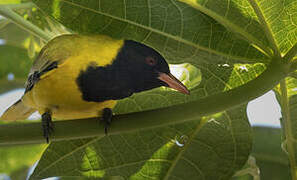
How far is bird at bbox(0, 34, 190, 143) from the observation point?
7.66ft

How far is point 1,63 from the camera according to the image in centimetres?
336

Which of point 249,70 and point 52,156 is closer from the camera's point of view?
point 249,70

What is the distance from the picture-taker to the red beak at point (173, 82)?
216cm

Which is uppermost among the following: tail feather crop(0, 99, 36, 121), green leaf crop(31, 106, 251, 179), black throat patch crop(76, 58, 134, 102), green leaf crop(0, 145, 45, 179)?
black throat patch crop(76, 58, 134, 102)

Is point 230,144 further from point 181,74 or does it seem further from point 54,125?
point 54,125

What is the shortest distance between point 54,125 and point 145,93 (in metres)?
0.71

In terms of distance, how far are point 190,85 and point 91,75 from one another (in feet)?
1.53

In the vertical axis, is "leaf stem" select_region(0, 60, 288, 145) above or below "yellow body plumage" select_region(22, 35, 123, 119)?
above

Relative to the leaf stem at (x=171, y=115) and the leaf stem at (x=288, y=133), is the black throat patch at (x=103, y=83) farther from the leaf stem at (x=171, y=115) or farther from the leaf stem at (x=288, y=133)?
the leaf stem at (x=288, y=133)

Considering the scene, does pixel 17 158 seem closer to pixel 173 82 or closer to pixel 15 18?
pixel 15 18

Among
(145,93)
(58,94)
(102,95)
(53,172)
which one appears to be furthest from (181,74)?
(53,172)

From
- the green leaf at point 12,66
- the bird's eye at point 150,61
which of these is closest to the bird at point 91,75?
the bird's eye at point 150,61

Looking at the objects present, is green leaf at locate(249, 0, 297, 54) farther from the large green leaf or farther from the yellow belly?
the yellow belly

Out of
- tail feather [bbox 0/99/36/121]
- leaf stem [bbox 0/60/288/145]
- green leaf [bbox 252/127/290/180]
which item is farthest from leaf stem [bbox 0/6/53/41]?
green leaf [bbox 252/127/290/180]
